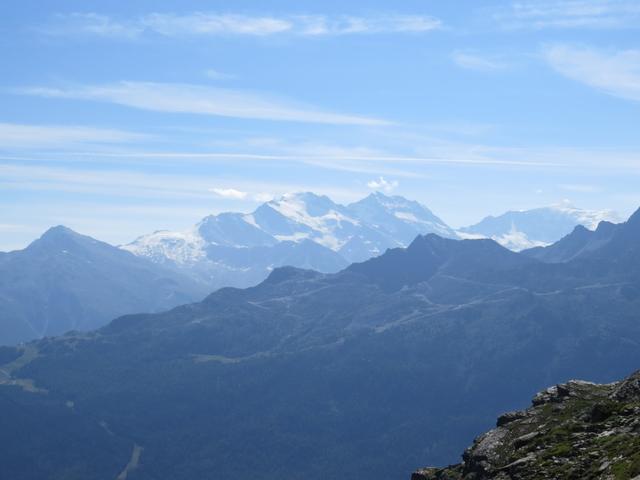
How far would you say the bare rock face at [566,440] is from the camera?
215 ft

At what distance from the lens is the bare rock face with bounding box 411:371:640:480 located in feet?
215

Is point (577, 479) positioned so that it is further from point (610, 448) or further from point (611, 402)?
point (611, 402)

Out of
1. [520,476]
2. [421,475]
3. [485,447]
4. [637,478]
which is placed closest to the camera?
[637,478]

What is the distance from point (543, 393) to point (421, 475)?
64.5ft

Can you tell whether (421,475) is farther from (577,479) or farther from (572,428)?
(577,479)

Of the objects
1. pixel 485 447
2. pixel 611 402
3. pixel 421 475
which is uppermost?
pixel 611 402

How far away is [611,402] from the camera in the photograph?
83688mm

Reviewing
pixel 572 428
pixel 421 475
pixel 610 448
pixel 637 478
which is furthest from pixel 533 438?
pixel 637 478

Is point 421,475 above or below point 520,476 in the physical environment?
below

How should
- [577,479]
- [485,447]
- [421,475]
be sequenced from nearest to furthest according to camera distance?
[577,479] < [485,447] < [421,475]

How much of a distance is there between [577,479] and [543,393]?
3715 centimetres

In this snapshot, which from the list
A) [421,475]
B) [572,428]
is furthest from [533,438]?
[421,475]

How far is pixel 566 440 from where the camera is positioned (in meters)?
76.8

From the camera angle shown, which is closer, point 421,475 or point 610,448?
point 610,448
